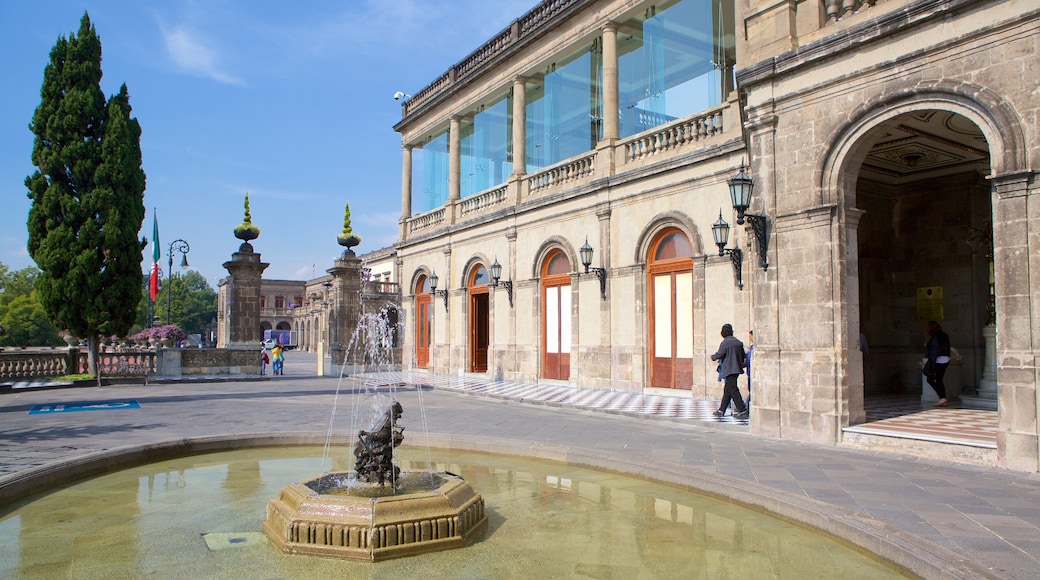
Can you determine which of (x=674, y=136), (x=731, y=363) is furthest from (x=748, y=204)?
(x=674, y=136)

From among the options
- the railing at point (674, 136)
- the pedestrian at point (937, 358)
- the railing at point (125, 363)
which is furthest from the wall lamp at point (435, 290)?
the pedestrian at point (937, 358)

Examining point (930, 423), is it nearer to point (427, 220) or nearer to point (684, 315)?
point (684, 315)

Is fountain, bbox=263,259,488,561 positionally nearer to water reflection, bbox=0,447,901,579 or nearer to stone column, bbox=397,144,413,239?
water reflection, bbox=0,447,901,579

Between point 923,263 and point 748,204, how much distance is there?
19.4 ft

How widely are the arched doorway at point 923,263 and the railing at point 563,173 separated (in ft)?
24.5

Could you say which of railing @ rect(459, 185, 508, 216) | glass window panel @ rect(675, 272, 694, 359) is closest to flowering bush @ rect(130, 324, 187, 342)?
railing @ rect(459, 185, 508, 216)

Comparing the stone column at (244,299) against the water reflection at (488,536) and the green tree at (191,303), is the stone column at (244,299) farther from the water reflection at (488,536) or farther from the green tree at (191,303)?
the green tree at (191,303)

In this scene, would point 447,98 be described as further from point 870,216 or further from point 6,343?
point 6,343

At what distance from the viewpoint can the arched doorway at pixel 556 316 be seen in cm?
1988

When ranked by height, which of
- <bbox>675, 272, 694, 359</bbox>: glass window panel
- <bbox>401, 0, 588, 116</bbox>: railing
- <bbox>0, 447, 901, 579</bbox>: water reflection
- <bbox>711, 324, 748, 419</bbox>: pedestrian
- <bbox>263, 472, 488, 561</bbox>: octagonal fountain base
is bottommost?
<bbox>0, 447, 901, 579</bbox>: water reflection

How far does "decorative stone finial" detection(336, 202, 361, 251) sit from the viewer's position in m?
31.1

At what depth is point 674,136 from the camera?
16312mm

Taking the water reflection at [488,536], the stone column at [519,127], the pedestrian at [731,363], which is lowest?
the water reflection at [488,536]

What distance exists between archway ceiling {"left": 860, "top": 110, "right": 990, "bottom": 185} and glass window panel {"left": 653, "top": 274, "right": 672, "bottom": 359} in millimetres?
5037
